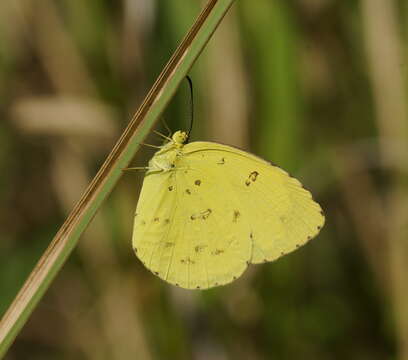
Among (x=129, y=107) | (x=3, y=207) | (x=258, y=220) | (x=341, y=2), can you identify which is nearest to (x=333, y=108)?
(x=341, y=2)

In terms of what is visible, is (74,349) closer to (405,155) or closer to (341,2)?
(405,155)

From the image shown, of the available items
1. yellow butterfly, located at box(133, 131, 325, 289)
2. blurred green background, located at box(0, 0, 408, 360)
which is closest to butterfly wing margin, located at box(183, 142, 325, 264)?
yellow butterfly, located at box(133, 131, 325, 289)

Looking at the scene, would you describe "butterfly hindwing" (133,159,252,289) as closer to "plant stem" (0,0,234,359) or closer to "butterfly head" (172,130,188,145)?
"butterfly head" (172,130,188,145)

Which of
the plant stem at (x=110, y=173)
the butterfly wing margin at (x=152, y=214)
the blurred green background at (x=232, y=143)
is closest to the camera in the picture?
the plant stem at (x=110, y=173)

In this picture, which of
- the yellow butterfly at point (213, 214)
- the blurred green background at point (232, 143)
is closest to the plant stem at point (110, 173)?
the yellow butterfly at point (213, 214)

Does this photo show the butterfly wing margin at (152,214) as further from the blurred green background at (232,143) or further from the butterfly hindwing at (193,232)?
the blurred green background at (232,143)

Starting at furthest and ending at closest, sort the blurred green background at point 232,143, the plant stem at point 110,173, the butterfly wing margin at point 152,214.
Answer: the blurred green background at point 232,143
the butterfly wing margin at point 152,214
the plant stem at point 110,173

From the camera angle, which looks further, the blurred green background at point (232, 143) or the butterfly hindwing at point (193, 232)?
the blurred green background at point (232, 143)
